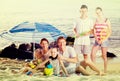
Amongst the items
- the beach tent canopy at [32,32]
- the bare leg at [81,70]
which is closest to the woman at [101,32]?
the bare leg at [81,70]

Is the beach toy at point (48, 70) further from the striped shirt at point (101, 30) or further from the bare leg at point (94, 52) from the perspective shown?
the striped shirt at point (101, 30)

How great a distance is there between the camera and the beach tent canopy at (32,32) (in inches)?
83.3

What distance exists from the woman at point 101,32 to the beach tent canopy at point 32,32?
0.27m

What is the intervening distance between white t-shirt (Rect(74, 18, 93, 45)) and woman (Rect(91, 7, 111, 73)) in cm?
6

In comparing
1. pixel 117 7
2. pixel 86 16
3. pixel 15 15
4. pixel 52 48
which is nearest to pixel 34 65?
pixel 52 48

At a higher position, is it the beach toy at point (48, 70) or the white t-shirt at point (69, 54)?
the white t-shirt at point (69, 54)

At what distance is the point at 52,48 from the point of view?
6.95 feet

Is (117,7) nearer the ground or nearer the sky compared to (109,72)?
nearer the sky

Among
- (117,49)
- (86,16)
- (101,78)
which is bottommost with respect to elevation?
(101,78)

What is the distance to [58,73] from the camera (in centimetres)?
210

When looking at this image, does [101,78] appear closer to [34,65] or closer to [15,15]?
[34,65]

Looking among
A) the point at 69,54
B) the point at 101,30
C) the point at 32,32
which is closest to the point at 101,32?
the point at 101,30

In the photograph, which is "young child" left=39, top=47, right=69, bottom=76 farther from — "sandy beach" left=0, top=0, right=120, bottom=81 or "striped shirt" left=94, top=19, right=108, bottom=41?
"striped shirt" left=94, top=19, right=108, bottom=41

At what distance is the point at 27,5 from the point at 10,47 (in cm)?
36
